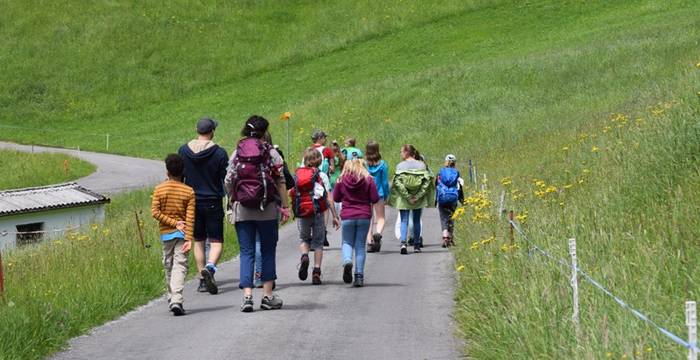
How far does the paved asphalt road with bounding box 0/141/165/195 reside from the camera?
40469 millimetres

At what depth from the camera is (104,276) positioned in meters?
12.3

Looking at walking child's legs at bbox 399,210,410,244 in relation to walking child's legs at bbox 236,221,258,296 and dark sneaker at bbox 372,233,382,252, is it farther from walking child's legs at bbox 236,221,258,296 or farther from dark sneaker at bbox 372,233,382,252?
walking child's legs at bbox 236,221,258,296

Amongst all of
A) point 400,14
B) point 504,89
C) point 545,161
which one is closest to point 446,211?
point 545,161

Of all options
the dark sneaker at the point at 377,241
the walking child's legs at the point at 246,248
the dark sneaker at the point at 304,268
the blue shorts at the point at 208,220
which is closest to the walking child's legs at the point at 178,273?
the walking child's legs at the point at 246,248

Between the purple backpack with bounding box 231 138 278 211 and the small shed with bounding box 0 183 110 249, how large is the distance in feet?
72.4

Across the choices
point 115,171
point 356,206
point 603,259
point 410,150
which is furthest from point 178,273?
point 115,171

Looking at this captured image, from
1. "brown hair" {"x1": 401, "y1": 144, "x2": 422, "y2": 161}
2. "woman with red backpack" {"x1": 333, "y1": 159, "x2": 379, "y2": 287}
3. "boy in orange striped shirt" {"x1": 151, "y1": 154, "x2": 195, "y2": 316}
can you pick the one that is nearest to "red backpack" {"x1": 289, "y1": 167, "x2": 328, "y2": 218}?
"woman with red backpack" {"x1": 333, "y1": 159, "x2": 379, "y2": 287}

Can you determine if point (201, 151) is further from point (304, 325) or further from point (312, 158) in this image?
point (304, 325)

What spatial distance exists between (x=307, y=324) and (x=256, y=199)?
58.8 inches

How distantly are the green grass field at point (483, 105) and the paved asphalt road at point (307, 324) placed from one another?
0.33 metres

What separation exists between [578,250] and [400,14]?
5839 cm

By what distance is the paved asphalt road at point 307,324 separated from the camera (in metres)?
9.27

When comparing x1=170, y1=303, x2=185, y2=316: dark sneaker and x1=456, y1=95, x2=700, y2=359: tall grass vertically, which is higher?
x1=456, y1=95, x2=700, y2=359: tall grass

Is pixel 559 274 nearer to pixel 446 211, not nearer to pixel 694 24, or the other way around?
pixel 446 211
